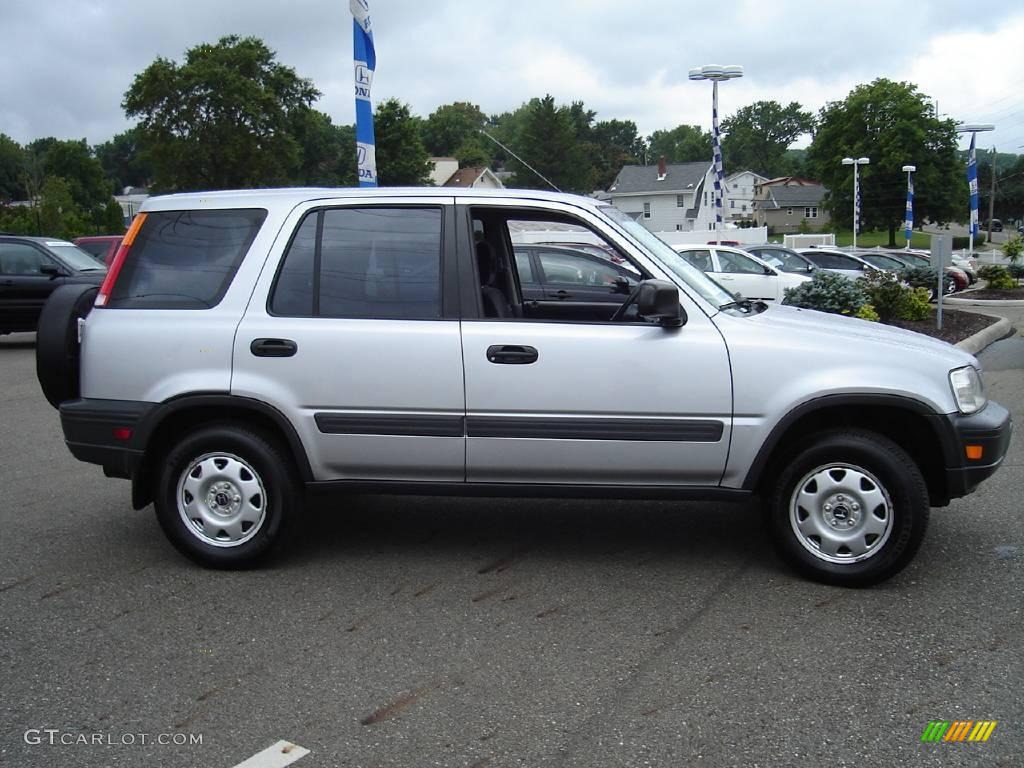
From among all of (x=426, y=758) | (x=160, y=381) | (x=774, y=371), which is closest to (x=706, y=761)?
(x=426, y=758)

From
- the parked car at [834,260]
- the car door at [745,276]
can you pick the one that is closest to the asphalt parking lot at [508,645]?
the car door at [745,276]

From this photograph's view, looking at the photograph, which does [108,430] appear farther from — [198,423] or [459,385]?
[459,385]

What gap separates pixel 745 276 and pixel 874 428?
14012mm

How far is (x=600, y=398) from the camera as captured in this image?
4.73 meters

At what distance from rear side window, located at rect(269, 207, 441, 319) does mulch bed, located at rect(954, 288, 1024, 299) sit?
77.9 ft

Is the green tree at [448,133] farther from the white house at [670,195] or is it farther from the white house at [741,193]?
the white house at [670,195]

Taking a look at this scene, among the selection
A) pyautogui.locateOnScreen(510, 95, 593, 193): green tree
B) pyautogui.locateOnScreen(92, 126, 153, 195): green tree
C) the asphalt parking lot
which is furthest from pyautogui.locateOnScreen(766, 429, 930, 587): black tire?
pyautogui.locateOnScreen(92, 126, 153, 195): green tree

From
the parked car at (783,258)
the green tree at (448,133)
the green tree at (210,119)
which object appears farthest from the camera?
the green tree at (448,133)

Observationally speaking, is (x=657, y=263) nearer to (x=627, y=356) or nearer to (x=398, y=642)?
(x=627, y=356)

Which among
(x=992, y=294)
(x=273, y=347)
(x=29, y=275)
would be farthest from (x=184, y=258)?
(x=992, y=294)

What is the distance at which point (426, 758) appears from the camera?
3289 millimetres

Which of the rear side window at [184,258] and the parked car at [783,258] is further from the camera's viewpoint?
the parked car at [783,258]

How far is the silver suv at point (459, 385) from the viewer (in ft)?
15.4

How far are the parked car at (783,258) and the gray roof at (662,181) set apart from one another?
61.4 metres
